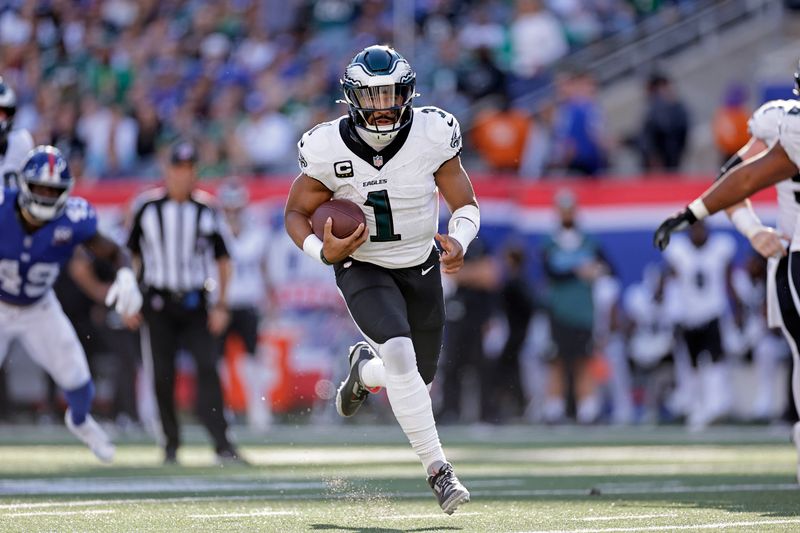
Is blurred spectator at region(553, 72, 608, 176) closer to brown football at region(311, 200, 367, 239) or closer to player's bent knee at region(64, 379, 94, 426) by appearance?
player's bent knee at region(64, 379, 94, 426)

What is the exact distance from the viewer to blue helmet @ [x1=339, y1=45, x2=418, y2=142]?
19.6 ft

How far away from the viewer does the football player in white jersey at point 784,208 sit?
20.9ft

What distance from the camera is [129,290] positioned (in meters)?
7.80

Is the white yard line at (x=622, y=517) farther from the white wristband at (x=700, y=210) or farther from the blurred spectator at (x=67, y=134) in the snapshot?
the blurred spectator at (x=67, y=134)

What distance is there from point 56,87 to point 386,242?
1178cm

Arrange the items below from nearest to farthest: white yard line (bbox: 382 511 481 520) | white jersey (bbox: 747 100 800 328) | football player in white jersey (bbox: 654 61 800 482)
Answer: white yard line (bbox: 382 511 481 520) → football player in white jersey (bbox: 654 61 800 482) → white jersey (bbox: 747 100 800 328)

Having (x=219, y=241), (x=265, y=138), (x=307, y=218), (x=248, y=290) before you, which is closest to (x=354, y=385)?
(x=307, y=218)

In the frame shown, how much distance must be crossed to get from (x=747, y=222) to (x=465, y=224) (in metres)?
1.49

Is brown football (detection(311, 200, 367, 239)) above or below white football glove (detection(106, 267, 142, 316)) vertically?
above

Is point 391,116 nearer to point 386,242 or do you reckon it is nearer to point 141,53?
point 386,242

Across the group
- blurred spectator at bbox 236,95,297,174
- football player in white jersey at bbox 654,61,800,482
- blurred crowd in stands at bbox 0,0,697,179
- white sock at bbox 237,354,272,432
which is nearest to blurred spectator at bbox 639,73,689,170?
blurred crowd in stands at bbox 0,0,697,179

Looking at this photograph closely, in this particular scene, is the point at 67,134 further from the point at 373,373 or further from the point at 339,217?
the point at 339,217

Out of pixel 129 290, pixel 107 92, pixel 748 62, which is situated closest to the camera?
pixel 129 290

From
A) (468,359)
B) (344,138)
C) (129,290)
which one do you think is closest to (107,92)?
(468,359)
